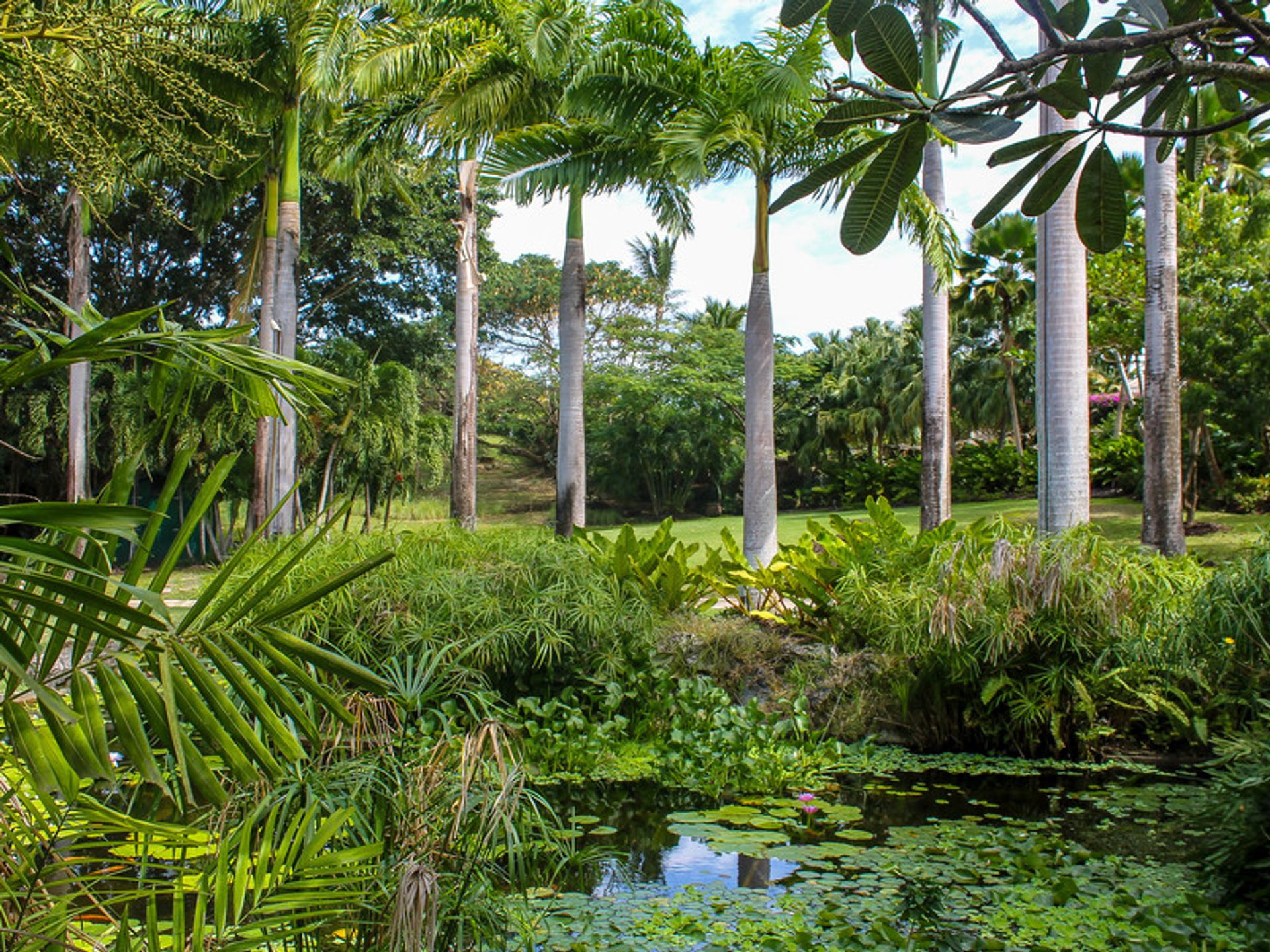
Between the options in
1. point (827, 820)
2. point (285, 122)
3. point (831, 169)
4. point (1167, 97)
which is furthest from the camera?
point (285, 122)

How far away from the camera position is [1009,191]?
1.91m

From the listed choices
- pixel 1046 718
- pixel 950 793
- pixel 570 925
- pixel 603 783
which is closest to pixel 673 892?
pixel 570 925

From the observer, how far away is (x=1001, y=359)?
1114 inches

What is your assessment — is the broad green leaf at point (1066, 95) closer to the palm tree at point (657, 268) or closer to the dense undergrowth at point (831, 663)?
the dense undergrowth at point (831, 663)

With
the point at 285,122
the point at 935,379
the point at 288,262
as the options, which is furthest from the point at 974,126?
the point at 285,122

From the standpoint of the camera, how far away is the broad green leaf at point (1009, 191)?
178cm

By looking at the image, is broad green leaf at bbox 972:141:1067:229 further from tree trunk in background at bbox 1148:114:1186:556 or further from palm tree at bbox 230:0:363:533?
palm tree at bbox 230:0:363:533

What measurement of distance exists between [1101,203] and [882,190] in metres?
0.47

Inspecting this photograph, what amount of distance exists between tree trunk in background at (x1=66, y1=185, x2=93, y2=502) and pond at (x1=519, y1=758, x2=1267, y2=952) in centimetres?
1393

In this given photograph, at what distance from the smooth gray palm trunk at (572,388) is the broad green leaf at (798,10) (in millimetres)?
11877

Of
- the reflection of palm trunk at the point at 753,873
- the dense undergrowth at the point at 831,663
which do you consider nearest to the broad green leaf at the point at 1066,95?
the reflection of palm trunk at the point at 753,873

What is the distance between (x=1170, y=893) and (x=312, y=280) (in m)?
24.8

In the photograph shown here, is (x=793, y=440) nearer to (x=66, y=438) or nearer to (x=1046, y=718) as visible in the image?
(x=66, y=438)

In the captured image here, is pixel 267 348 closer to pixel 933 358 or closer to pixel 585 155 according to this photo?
pixel 585 155
